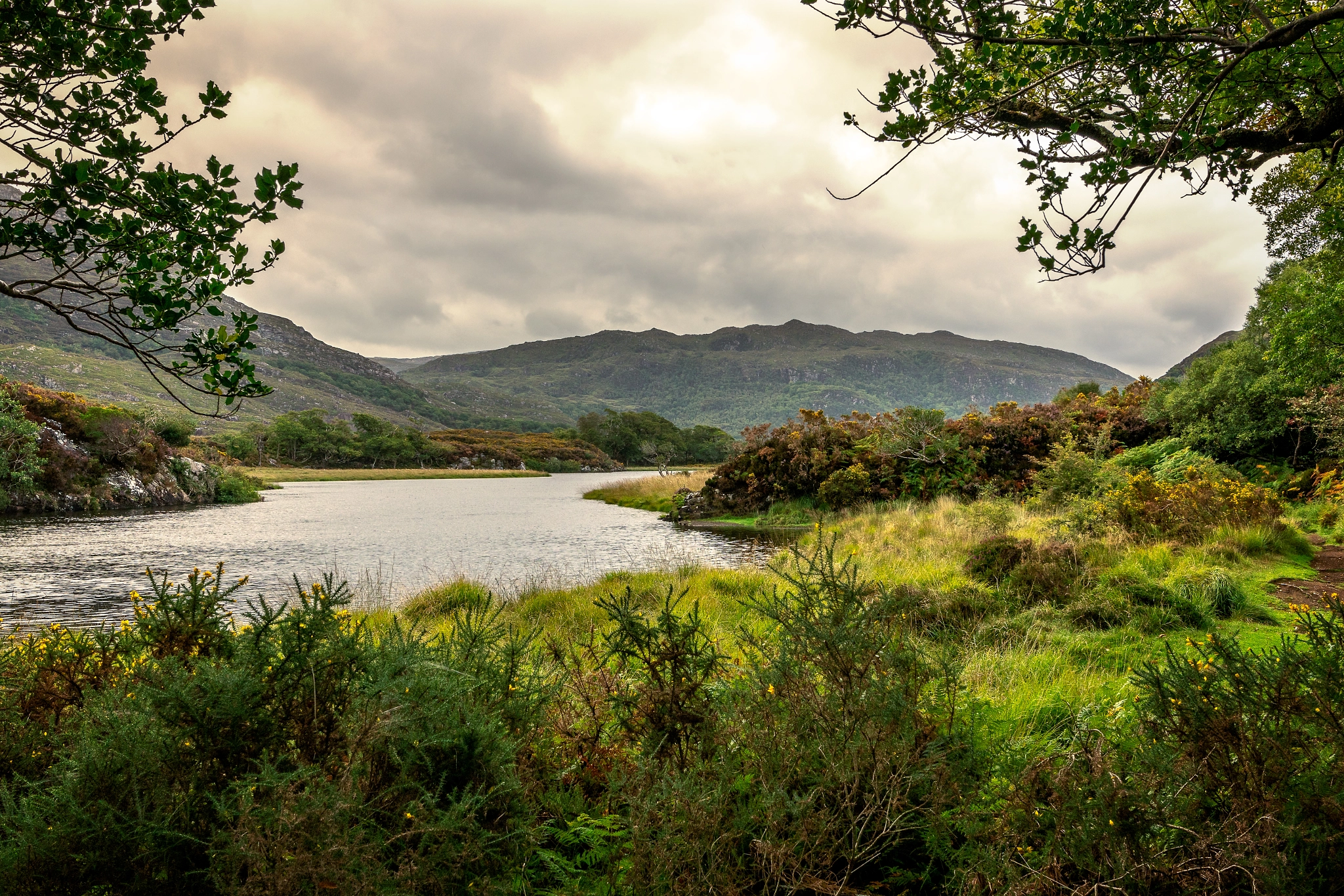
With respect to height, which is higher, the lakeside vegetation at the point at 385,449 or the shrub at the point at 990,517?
the lakeside vegetation at the point at 385,449

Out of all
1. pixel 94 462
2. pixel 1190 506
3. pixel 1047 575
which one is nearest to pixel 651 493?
pixel 94 462

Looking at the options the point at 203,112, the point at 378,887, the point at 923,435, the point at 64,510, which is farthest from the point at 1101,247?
the point at 64,510

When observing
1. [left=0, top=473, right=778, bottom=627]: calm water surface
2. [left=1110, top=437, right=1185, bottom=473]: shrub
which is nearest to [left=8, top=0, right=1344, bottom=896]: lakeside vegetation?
[left=0, top=473, right=778, bottom=627]: calm water surface

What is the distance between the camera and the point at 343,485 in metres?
60.2

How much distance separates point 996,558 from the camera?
8.82 m

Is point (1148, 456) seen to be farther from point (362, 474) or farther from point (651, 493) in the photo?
point (362, 474)

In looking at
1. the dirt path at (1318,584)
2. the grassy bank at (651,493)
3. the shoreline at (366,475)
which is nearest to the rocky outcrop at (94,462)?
the grassy bank at (651,493)

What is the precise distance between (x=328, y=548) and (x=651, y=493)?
22079mm

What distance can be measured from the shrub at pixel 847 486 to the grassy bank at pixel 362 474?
6025 cm

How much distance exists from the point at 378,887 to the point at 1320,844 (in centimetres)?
281

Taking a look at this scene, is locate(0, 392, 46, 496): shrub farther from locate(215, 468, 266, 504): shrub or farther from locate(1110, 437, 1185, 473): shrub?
locate(1110, 437, 1185, 473): shrub

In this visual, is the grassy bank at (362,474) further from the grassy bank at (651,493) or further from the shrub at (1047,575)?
the shrub at (1047,575)

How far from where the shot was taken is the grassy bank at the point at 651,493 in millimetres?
33719

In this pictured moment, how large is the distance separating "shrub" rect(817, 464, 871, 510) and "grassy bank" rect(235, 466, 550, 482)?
60.3m
